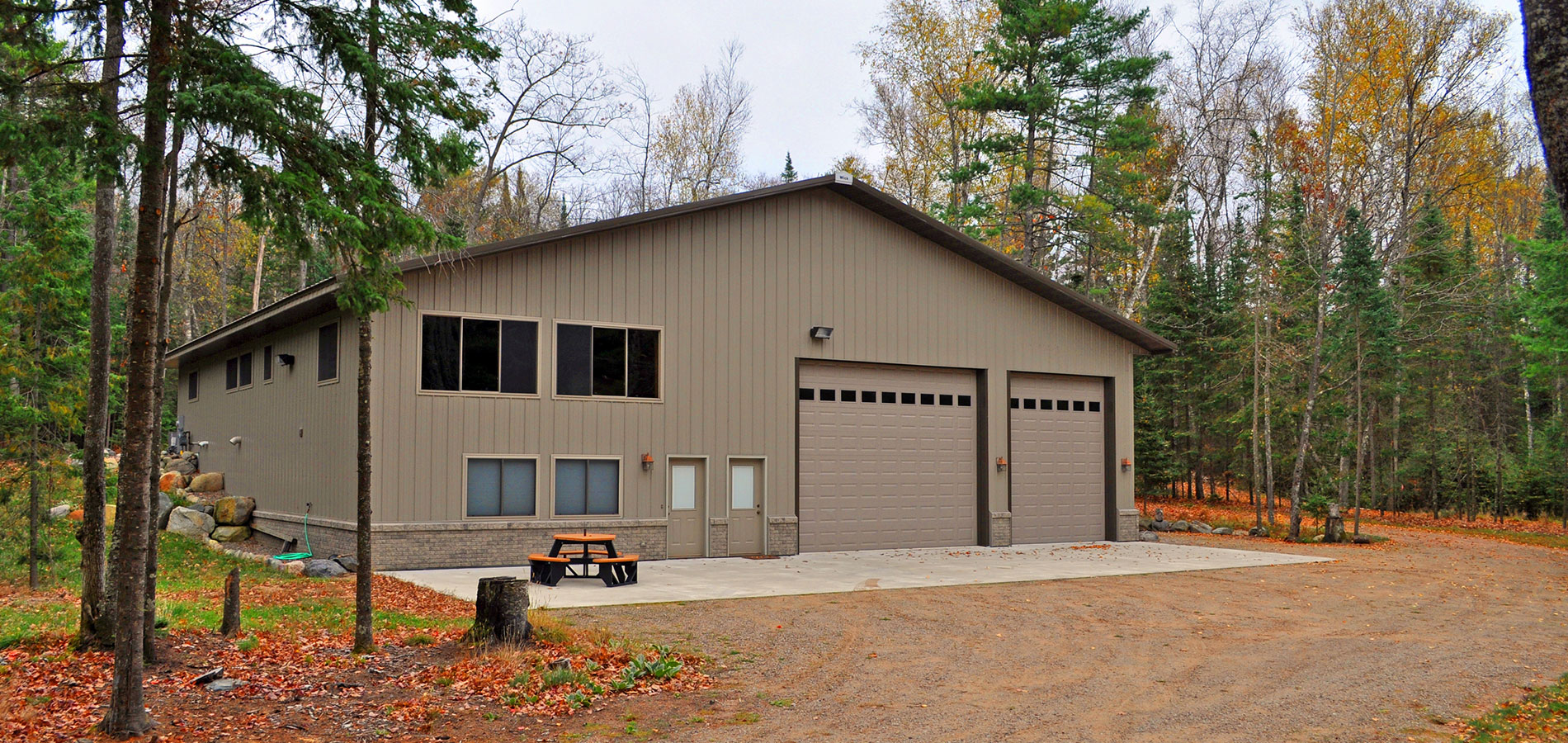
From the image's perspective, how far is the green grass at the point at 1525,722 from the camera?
636cm

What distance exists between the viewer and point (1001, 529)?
2059cm

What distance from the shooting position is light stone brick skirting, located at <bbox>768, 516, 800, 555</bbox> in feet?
58.7

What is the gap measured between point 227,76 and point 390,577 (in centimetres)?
889

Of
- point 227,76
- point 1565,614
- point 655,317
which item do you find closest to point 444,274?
point 655,317

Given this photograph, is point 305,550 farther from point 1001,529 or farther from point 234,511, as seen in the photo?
point 1001,529

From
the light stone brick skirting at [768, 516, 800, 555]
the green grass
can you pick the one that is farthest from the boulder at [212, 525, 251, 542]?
the green grass

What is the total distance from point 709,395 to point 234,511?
9.40 meters

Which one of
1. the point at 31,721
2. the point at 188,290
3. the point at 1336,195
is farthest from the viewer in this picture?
the point at 188,290

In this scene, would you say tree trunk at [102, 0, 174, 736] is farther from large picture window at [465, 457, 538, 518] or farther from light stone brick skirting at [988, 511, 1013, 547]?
light stone brick skirting at [988, 511, 1013, 547]

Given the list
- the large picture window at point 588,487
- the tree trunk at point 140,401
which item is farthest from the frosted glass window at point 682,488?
the tree trunk at point 140,401

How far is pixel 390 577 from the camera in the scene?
13.7 metres

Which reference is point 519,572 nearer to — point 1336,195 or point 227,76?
point 227,76

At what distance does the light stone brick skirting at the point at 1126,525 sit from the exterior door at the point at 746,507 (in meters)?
8.77

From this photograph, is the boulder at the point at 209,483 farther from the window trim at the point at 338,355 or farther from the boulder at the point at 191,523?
the window trim at the point at 338,355
